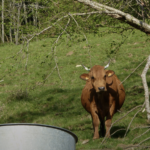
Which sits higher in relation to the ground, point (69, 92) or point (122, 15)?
point (122, 15)

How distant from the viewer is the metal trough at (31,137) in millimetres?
3355

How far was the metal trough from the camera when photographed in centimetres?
336

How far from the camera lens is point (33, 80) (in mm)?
21531

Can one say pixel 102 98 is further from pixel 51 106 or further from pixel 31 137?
pixel 31 137

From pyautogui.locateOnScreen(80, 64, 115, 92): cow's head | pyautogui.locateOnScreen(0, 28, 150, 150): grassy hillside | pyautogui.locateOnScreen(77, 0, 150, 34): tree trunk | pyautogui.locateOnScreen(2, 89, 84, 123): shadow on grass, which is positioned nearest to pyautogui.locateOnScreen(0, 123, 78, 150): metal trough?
pyautogui.locateOnScreen(0, 28, 150, 150): grassy hillside

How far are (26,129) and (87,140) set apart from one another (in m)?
6.96

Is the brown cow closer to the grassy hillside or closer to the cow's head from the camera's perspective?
the cow's head

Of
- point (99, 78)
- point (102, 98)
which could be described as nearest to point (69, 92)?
point (102, 98)

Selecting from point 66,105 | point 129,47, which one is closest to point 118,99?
point 66,105

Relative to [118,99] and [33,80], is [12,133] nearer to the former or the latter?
[118,99]

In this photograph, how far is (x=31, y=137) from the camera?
3.42 metres

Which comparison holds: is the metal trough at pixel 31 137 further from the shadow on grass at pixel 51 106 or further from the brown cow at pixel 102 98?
the shadow on grass at pixel 51 106

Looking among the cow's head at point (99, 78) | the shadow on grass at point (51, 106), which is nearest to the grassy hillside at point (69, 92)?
the shadow on grass at point (51, 106)

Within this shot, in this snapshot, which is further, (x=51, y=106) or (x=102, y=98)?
(x=51, y=106)
